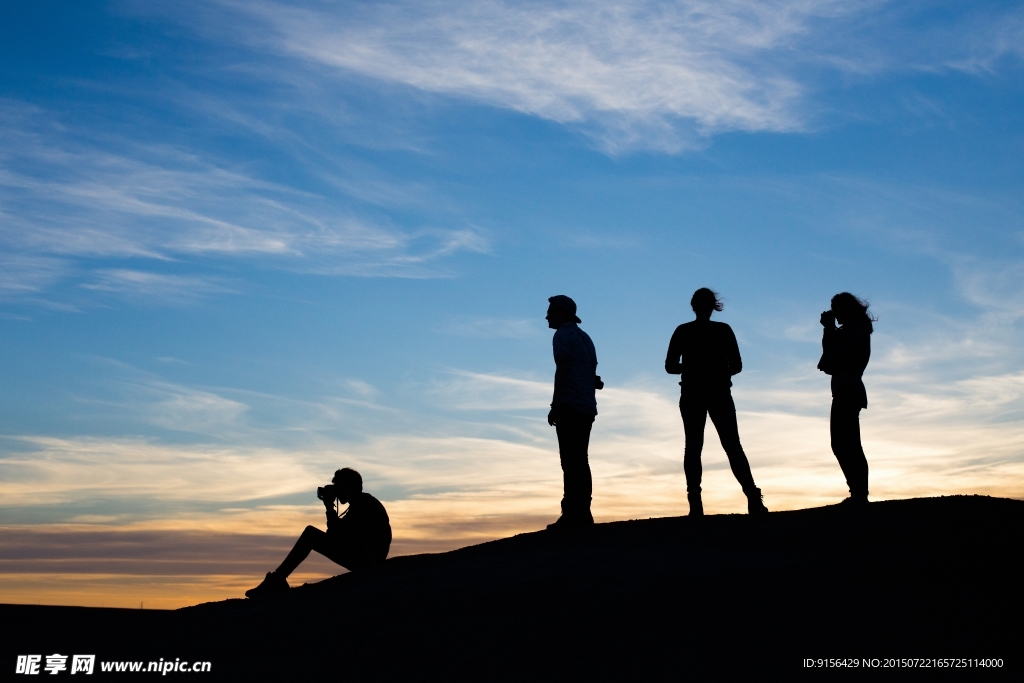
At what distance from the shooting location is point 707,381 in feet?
31.4

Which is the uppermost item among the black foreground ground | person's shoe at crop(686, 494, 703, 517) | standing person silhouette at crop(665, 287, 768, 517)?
standing person silhouette at crop(665, 287, 768, 517)

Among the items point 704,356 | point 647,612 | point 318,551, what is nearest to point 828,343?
point 704,356

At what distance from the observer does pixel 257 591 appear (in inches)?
372

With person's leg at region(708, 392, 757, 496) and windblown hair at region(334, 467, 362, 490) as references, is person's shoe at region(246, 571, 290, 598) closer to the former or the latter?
windblown hair at region(334, 467, 362, 490)

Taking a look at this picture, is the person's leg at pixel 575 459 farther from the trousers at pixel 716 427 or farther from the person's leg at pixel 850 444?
the person's leg at pixel 850 444

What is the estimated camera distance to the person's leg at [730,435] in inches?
376

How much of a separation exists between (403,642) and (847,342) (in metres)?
5.52

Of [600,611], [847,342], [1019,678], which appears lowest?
[1019,678]

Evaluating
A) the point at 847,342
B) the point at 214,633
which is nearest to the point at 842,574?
the point at 847,342

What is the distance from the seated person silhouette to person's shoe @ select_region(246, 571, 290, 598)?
0.66 feet

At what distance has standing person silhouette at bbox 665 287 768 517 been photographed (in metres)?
9.55

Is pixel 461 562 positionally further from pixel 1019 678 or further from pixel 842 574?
pixel 1019 678

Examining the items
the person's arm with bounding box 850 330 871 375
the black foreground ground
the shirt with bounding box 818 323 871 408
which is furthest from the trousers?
the person's arm with bounding box 850 330 871 375

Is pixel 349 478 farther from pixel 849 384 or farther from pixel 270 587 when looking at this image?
pixel 849 384
